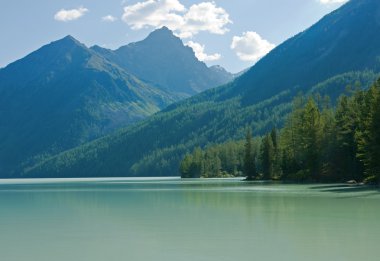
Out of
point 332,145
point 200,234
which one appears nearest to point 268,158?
point 332,145

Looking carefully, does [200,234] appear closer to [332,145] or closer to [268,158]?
[332,145]

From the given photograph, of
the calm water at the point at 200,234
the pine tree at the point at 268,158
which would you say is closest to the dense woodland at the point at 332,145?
the pine tree at the point at 268,158

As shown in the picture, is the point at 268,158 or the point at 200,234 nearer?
the point at 200,234

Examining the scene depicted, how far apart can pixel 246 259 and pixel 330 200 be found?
33.6 metres

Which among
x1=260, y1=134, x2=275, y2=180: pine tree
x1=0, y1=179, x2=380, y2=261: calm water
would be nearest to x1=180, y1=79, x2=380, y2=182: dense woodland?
x1=260, y1=134, x2=275, y2=180: pine tree

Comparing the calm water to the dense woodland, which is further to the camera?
the dense woodland

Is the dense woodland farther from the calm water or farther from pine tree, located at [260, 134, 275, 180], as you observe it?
the calm water

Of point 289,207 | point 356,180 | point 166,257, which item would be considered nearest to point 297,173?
point 356,180

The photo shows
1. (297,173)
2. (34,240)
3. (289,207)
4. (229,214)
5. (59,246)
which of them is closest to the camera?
(59,246)

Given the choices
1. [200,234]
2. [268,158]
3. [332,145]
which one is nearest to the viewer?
[200,234]

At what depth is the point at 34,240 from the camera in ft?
102

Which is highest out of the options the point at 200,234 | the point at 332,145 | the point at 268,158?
the point at 332,145

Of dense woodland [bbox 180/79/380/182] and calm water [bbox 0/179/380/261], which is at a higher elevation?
dense woodland [bbox 180/79/380/182]

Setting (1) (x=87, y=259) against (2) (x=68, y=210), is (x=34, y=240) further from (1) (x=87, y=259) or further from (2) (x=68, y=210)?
(2) (x=68, y=210)
